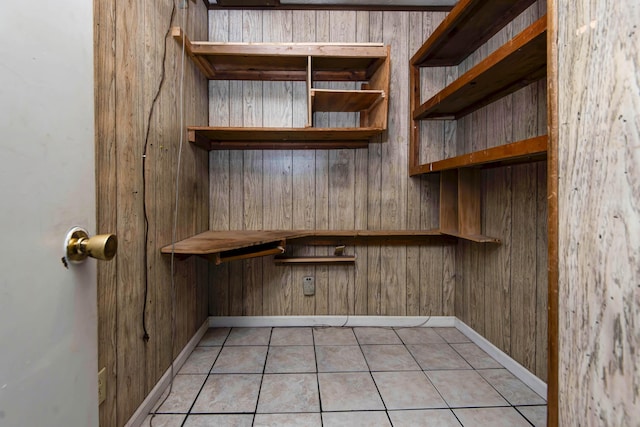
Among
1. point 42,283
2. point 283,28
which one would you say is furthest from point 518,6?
point 42,283

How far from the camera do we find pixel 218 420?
1316 mm

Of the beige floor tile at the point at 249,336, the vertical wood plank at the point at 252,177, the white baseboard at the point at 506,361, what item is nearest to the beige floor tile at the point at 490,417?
the white baseboard at the point at 506,361

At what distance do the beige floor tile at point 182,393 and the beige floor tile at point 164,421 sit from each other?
3 cm

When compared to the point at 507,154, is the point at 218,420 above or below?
below

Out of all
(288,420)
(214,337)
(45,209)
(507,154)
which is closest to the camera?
(45,209)

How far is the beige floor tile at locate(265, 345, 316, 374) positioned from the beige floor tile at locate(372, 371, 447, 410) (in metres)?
0.40

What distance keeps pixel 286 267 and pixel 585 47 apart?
199 cm

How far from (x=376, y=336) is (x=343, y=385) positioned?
0.63 metres

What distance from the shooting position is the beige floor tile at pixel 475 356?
175cm

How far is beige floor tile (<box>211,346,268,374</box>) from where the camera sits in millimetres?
1688

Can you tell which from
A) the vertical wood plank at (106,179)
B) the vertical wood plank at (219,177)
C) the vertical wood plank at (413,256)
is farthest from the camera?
the vertical wood plank at (413,256)

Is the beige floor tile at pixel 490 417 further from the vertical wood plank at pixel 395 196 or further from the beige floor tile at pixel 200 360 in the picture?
the beige floor tile at pixel 200 360

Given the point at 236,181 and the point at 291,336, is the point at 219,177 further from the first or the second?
the point at 291,336

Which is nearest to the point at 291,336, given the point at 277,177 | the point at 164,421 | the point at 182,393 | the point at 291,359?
the point at 291,359
